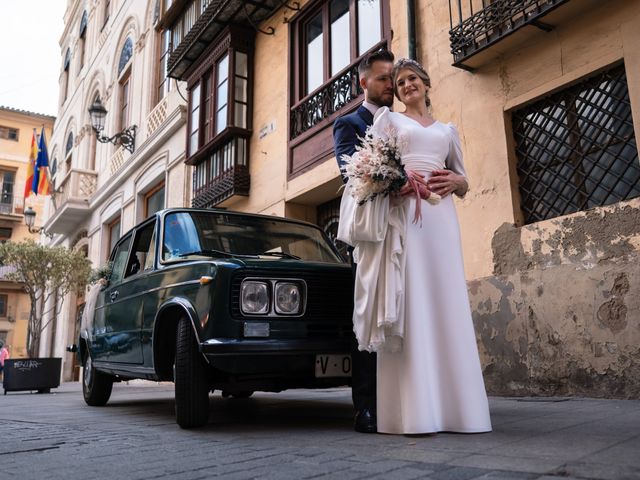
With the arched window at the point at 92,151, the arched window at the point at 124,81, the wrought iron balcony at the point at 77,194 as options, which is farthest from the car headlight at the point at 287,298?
the arched window at the point at 92,151

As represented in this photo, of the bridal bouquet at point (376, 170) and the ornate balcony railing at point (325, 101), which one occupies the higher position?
the ornate balcony railing at point (325, 101)

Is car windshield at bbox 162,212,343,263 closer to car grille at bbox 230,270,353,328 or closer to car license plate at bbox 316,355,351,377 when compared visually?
car grille at bbox 230,270,353,328

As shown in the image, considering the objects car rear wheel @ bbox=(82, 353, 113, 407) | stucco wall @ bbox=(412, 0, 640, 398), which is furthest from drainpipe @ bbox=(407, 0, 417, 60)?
car rear wheel @ bbox=(82, 353, 113, 407)

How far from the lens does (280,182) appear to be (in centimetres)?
1070

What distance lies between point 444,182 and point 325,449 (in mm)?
1605

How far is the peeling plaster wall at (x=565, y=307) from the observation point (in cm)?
492

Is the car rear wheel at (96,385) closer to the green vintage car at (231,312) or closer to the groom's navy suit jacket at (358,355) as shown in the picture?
the green vintage car at (231,312)

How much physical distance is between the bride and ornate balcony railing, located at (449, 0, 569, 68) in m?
3.10

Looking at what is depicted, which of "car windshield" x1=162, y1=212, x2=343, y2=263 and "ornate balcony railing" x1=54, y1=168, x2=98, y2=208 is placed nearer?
"car windshield" x1=162, y1=212, x2=343, y2=263

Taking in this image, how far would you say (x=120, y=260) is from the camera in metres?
5.70

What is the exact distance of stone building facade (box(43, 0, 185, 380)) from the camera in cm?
1652

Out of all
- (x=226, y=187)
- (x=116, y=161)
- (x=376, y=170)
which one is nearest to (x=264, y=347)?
(x=376, y=170)

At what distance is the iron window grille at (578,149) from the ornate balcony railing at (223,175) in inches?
249

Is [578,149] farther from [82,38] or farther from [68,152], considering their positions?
[82,38]
